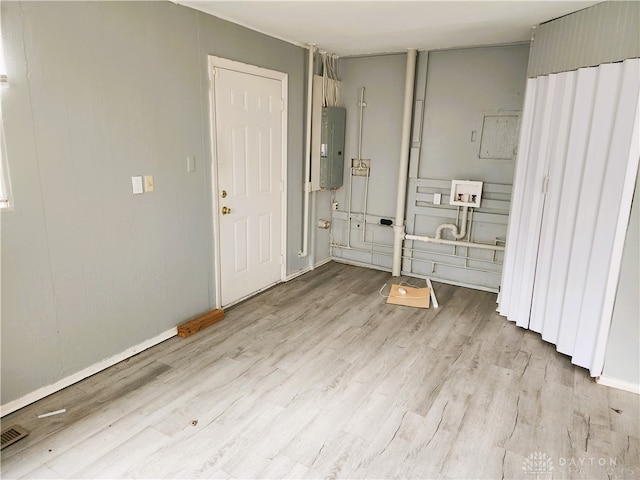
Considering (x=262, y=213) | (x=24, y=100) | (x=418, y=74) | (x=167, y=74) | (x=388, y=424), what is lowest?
(x=388, y=424)

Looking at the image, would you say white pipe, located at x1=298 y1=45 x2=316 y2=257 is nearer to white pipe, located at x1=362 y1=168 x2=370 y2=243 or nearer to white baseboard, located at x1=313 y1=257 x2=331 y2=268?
white baseboard, located at x1=313 y1=257 x2=331 y2=268

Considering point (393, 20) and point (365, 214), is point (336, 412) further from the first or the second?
point (365, 214)

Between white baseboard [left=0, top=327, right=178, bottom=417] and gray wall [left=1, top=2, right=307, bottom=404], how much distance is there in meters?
0.04

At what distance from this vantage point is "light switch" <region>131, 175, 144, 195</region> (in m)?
2.73

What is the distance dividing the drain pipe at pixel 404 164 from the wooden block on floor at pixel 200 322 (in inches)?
85.1

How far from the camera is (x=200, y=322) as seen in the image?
3303mm

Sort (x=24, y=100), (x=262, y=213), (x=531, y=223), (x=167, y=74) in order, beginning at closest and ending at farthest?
(x=24, y=100)
(x=167, y=74)
(x=531, y=223)
(x=262, y=213)

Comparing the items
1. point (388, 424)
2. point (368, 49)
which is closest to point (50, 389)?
point (388, 424)

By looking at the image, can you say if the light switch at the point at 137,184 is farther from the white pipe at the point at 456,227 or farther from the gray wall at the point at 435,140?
the white pipe at the point at 456,227

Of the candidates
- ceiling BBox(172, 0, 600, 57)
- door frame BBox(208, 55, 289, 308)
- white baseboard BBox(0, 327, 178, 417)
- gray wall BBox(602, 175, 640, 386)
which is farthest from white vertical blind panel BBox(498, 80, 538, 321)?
white baseboard BBox(0, 327, 178, 417)

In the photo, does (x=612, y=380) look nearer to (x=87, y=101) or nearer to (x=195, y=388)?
(x=195, y=388)

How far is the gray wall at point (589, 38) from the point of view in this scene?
243 centimetres

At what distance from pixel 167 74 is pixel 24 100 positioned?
0.95 meters

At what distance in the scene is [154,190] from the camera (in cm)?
288
